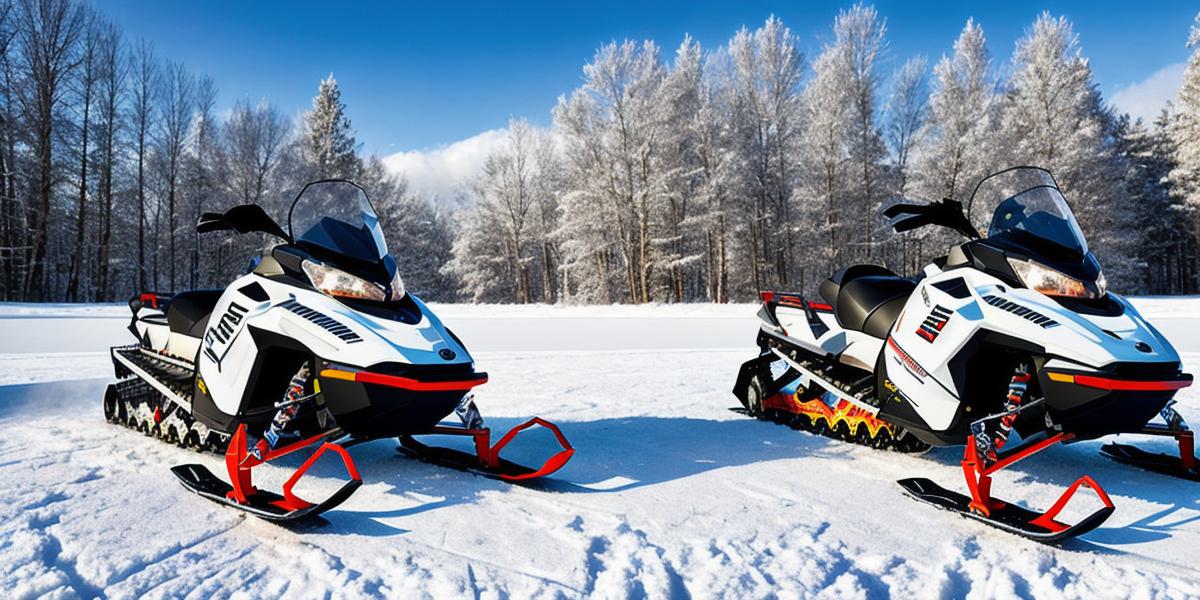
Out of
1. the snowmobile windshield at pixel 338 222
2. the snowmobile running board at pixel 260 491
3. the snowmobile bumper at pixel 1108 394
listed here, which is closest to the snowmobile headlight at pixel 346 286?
the snowmobile windshield at pixel 338 222

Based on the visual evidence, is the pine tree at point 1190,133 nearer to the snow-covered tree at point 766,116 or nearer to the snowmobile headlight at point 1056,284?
the snow-covered tree at point 766,116

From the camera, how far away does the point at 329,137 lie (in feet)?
94.9

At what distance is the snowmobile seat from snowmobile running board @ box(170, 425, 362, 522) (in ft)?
9.50

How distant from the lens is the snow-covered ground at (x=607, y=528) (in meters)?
2.18

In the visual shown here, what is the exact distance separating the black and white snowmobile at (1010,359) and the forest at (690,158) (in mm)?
19395

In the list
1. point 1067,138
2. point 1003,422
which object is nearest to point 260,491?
point 1003,422

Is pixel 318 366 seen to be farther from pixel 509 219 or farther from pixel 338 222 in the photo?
pixel 509 219

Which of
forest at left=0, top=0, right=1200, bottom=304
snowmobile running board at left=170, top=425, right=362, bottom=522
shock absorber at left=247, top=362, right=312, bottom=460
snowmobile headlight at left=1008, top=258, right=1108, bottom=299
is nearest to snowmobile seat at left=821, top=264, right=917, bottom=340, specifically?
snowmobile headlight at left=1008, top=258, right=1108, bottom=299

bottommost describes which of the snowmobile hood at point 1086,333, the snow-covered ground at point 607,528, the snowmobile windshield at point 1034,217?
the snow-covered ground at point 607,528

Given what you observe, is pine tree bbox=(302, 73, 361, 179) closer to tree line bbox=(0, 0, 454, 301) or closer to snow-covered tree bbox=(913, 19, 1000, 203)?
tree line bbox=(0, 0, 454, 301)

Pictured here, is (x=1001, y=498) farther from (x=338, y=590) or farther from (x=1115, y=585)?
(x=338, y=590)

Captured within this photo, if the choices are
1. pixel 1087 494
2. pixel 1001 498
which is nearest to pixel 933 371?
pixel 1001 498

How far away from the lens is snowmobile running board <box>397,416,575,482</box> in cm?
328

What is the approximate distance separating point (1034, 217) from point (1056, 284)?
17.8 inches
